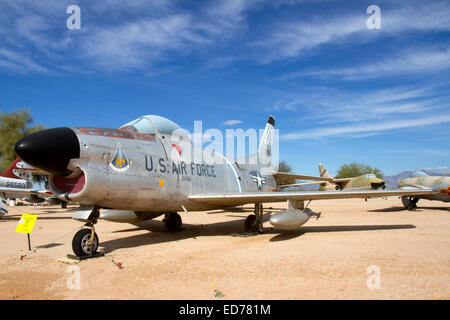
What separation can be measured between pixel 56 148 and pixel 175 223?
20.7ft

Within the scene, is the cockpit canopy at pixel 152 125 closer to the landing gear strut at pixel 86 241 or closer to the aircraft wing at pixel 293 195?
the aircraft wing at pixel 293 195

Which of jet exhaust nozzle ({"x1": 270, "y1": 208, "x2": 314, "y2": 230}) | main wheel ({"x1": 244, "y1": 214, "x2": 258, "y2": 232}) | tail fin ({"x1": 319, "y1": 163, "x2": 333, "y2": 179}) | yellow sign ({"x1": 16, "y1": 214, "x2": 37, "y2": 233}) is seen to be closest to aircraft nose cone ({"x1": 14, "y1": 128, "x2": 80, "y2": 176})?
yellow sign ({"x1": 16, "y1": 214, "x2": 37, "y2": 233})

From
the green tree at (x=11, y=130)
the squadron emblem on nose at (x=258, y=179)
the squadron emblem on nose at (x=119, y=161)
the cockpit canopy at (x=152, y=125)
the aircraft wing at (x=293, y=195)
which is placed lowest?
the aircraft wing at (x=293, y=195)

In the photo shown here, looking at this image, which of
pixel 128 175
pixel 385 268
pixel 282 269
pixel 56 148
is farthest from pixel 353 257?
pixel 56 148

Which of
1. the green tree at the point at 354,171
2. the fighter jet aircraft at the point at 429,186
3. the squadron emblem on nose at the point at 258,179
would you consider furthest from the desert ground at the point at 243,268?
the green tree at the point at 354,171

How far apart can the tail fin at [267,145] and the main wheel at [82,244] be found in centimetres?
961

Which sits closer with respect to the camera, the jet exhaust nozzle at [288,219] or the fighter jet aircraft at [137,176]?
the fighter jet aircraft at [137,176]

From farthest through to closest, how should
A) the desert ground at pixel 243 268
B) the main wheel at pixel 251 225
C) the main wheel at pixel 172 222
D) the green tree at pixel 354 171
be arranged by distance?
the green tree at pixel 354 171
the main wheel at pixel 172 222
the main wheel at pixel 251 225
the desert ground at pixel 243 268

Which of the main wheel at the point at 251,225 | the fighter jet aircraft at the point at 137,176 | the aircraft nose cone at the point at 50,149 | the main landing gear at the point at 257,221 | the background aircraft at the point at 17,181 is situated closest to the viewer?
the aircraft nose cone at the point at 50,149

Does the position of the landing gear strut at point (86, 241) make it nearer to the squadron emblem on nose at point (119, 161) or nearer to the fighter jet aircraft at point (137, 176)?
the fighter jet aircraft at point (137, 176)

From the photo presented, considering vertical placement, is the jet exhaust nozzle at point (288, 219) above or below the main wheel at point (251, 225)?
above

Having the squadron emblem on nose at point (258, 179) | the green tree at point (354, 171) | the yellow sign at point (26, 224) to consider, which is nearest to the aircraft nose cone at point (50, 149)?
the yellow sign at point (26, 224)

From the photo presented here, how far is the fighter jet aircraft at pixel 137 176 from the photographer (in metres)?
6.71

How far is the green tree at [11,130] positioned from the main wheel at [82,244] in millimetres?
38737
